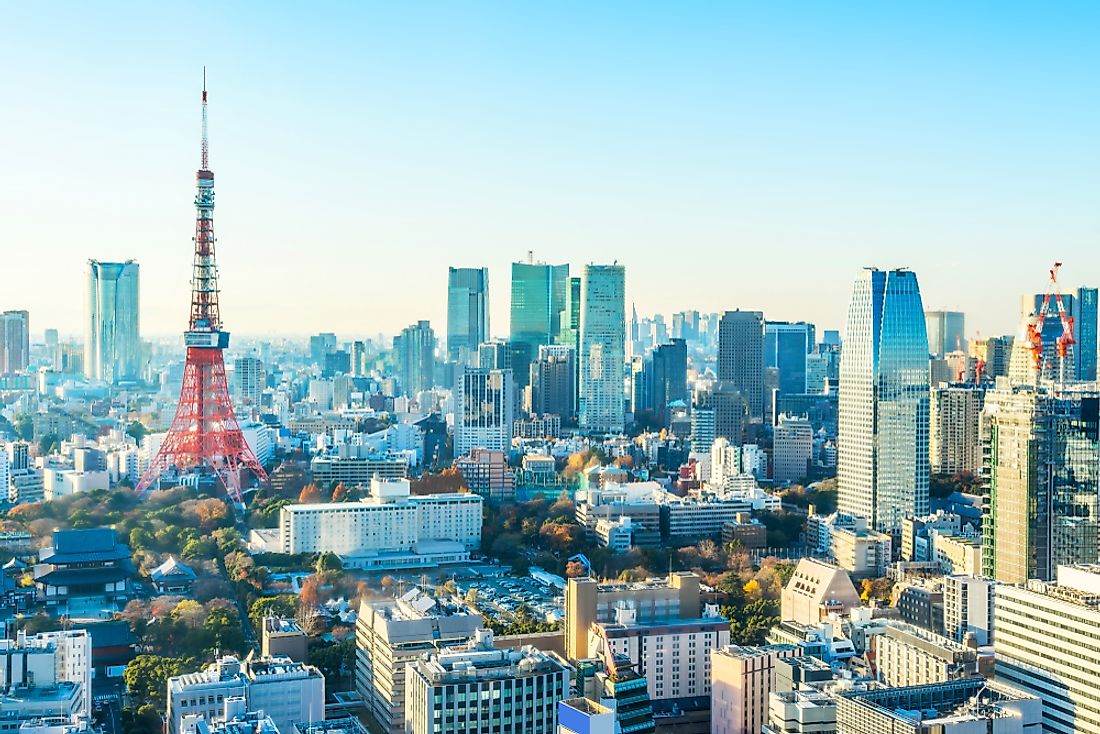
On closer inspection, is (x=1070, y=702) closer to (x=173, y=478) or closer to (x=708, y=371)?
(x=173, y=478)

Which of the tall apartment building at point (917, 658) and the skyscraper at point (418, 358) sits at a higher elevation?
the skyscraper at point (418, 358)

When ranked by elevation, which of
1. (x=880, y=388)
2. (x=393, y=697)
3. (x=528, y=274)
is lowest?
(x=393, y=697)

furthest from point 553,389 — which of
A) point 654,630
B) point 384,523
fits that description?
point 654,630

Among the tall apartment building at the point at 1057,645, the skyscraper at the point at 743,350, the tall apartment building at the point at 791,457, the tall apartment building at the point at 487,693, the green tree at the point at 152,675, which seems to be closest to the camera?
the tall apartment building at the point at 487,693

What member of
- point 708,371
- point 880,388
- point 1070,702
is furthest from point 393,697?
point 708,371

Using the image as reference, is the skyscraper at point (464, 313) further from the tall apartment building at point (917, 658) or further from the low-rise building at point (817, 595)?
the tall apartment building at point (917, 658)

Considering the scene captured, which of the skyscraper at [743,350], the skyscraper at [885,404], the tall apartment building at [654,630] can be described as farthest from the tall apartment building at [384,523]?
the skyscraper at [743,350]

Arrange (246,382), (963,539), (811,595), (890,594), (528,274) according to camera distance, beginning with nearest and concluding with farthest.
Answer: (811,595)
(890,594)
(963,539)
(246,382)
(528,274)
